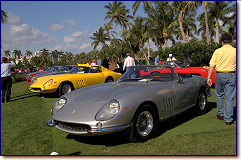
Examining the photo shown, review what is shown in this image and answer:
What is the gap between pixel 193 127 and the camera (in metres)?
4.29

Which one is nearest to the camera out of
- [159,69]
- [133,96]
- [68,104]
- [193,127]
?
[133,96]

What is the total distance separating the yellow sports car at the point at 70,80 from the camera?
26.7 feet

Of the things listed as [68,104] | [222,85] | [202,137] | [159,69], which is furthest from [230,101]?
[68,104]

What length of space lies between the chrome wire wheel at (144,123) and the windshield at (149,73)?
104 cm

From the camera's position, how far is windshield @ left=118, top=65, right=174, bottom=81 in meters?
4.58

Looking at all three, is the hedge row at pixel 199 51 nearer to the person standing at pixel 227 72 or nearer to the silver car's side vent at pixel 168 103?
the person standing at pixel 227 72

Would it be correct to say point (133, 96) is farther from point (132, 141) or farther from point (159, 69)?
point (159, 69)

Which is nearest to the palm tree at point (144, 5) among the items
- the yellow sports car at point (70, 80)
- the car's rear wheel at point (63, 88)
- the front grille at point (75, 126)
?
the yellow sports car at point (70, 80)

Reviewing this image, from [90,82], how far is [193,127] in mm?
5665

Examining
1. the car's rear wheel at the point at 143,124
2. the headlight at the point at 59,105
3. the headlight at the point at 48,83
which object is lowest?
the car's rear wheel at the point at 143,124

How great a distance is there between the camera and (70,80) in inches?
336

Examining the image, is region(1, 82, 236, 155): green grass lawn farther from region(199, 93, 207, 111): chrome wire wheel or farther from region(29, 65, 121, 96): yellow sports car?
region(29, 65, 121, 96): yellow sports car

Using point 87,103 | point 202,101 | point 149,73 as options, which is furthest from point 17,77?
point 87,103

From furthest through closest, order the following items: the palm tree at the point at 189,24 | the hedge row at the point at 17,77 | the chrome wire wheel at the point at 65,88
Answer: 1. the palm tree at the point at 189,24
2. the hedge row at the point at 17,77
3. the chrome wire wheel at the point at 65,88
